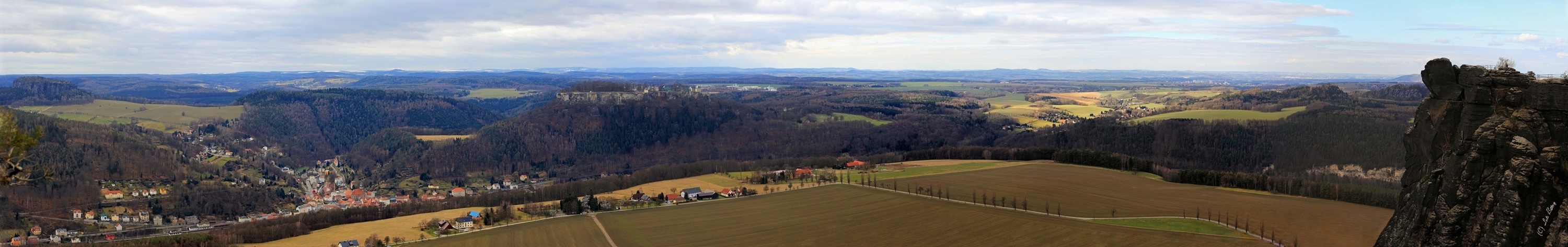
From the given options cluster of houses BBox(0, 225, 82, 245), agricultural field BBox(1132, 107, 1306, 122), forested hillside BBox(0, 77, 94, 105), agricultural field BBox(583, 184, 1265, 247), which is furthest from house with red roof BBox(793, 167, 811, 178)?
forested hillside BBox(0, 77, 94, 105)

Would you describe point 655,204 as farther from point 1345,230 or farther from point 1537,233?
point 1537,233

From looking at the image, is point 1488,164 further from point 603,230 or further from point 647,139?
point 647,139

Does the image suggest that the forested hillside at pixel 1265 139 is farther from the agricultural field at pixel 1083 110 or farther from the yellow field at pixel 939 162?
the agricultural field at pixel 1083 110

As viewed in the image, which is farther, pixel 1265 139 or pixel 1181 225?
pixel 1265 139

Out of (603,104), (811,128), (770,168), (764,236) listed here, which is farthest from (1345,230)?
(603,104)

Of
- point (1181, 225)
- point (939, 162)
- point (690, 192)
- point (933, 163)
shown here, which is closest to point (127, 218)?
point (690, 192)

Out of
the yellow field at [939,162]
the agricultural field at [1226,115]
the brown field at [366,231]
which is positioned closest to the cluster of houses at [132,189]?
the brown field at [366,231]

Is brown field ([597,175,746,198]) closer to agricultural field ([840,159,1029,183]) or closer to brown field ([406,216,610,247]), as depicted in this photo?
agricultural field ([840,159,1029,183])
